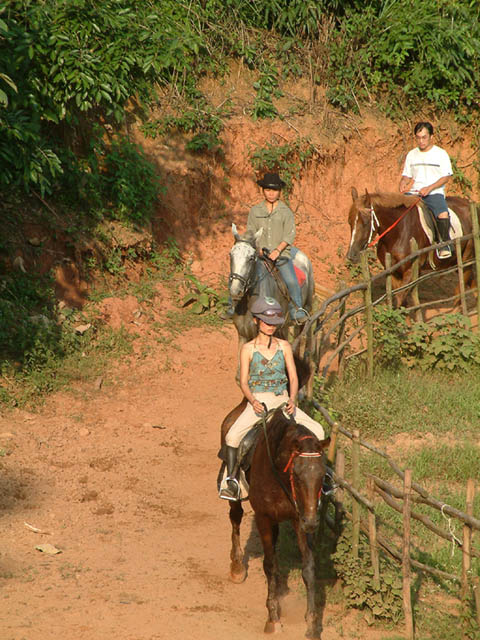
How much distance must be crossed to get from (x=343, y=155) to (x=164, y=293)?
5557 millimetres

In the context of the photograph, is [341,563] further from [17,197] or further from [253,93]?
[253,93]

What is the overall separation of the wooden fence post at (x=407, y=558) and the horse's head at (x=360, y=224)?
23.6 ft

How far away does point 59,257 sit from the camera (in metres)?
13.2

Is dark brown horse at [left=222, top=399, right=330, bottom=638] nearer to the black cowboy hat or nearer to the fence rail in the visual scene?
the fence rail

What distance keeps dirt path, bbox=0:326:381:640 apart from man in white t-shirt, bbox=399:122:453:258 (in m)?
4.18

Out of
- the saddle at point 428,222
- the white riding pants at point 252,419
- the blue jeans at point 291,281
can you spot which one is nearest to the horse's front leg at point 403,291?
the saddle at point 428,222

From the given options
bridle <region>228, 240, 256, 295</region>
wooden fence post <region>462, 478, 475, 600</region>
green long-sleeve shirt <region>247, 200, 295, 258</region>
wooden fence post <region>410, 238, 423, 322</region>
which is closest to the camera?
wooden fence post <region>462, 478, 475, 600</region>

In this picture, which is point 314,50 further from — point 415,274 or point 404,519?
point 404,519

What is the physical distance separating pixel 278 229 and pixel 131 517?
13.8 feet

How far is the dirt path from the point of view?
650 centimetres

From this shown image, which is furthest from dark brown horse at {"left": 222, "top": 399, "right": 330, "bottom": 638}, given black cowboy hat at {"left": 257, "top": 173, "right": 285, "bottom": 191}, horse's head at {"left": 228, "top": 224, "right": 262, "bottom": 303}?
black cowboy hat at {"left": 257, "top": 173, "right": 285, "bottom": 191}

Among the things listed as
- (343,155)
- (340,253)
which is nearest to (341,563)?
(340,253)

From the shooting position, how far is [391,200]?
43.1 feet

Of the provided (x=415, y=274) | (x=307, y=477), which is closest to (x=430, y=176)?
(x=415, y=274)
